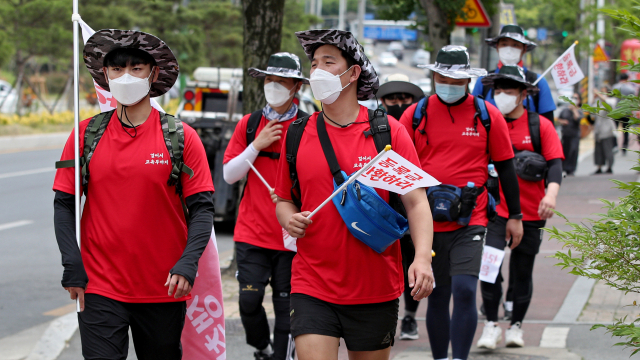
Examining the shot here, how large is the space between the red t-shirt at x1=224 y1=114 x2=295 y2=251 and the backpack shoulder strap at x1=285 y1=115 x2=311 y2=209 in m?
1.31

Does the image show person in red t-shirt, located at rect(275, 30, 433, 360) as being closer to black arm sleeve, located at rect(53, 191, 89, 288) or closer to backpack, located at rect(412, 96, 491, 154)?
black arm sleeve, located at rect(53, 191, 89, 288)

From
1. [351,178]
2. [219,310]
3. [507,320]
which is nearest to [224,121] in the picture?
[507,320]

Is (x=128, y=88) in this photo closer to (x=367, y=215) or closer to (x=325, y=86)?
(x=325, y=86)

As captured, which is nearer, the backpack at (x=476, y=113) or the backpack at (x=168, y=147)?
the backpack at (x=168, y=147)

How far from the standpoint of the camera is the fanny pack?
11.3 ft

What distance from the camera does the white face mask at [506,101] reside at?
229 inches

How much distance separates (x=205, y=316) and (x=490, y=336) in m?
2.68

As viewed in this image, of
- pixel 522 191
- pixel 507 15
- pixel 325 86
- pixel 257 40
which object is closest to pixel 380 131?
pixel 325 86

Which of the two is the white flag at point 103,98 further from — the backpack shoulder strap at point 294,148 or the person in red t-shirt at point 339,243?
the person in red t-shirt at point 339,243

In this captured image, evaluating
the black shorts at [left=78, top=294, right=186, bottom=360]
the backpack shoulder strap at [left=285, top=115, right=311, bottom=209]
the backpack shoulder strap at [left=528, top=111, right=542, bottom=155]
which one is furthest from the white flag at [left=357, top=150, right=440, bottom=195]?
the backpack shoulder strap at [left=528, top=111, right=542, bottom=155]

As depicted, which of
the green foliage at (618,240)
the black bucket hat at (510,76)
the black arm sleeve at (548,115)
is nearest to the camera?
the green foliage at (618,240)

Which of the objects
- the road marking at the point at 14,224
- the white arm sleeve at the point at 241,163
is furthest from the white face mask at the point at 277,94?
the road marking at the point at 14,224

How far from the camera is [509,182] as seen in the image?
5.10 meters

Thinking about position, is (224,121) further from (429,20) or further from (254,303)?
(254,303)
